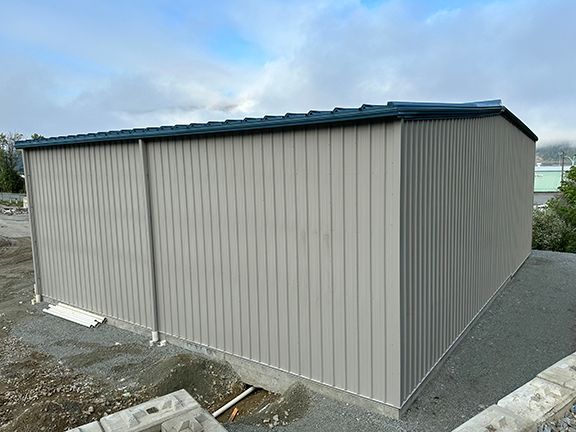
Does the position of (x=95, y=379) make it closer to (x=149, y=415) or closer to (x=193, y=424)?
(x=149, y=415)

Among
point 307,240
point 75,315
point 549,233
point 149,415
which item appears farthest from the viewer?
point 549,233

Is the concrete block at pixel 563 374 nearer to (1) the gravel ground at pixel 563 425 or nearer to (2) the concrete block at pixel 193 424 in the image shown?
(1) the gravel ground at pixel 563 425

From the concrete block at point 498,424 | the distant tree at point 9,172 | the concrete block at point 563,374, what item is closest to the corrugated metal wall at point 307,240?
the concrete block at point 498,424

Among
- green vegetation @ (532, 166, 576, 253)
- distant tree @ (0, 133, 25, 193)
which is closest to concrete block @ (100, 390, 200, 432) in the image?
green vegetation @ (532, 166, 576, 253)

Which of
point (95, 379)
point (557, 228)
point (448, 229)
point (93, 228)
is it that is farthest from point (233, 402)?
point (557, 228)

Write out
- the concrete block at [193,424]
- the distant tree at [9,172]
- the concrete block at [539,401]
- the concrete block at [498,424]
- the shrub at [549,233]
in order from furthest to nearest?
the distant tree at [9,172], the shrub at [549,233], the concrete block at [193,424], the concrete block at [539,401], the concrete block at [498,424]

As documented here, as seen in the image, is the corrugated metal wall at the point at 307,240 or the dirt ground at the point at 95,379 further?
the dirt ground at the point at 95,379

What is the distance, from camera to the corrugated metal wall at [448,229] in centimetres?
358

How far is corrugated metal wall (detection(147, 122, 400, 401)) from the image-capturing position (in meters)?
3.57

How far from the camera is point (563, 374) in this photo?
3.38m

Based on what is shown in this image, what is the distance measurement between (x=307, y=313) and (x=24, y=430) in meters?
2.78

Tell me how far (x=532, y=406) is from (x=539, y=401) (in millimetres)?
93

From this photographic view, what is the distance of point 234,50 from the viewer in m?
9.98

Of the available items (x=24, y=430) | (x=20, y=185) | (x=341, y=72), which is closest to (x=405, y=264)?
(x=24, y=430)
